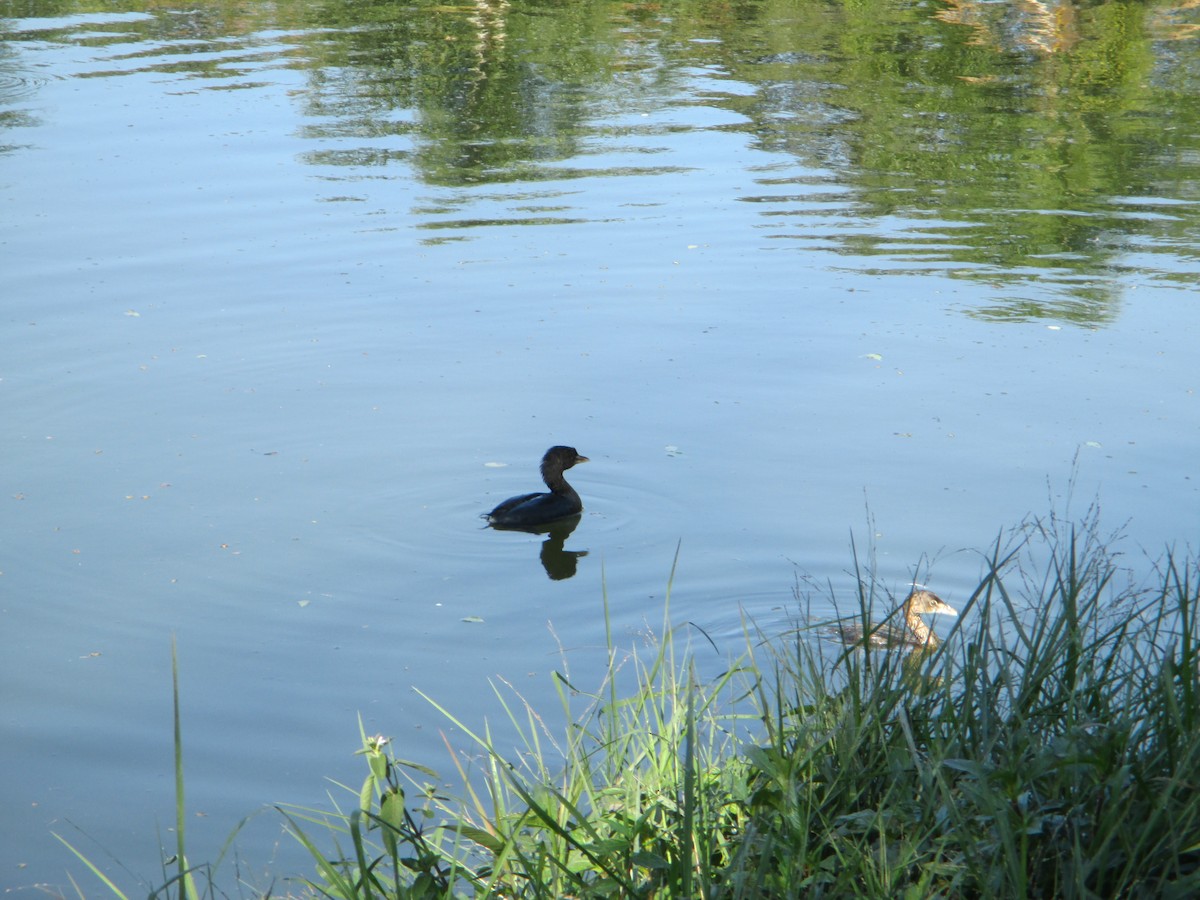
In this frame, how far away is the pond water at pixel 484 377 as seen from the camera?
6473mm

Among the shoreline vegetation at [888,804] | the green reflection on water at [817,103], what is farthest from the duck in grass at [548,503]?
the green reflection on water at [817,103]

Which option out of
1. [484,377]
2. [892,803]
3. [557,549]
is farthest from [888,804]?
[484,377]

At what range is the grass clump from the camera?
3.48m

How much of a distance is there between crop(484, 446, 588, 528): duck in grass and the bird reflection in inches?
1.0

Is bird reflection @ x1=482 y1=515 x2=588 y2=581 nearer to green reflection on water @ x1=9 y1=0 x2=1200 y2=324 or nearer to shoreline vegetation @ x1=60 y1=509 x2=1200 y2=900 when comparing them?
shoreline vegetation @ x1=60 y1=509 x2=1200 y2=900

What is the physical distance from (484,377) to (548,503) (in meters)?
2.32

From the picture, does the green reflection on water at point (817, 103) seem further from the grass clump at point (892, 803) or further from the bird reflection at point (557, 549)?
the grass clump at point (892, 803)

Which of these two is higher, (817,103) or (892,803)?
(817,103)

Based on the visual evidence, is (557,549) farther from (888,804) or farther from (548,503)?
(888,804)

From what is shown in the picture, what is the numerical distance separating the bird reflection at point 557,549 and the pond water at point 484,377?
0.20 feet

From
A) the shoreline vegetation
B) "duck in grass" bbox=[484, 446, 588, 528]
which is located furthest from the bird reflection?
the shoreline vegetation

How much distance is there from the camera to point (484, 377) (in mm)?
10273

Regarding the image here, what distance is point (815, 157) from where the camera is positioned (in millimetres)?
17328

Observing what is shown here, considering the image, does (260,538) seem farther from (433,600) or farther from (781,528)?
(781,528)
